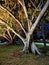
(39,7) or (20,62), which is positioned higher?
(39,7)

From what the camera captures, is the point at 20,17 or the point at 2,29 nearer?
the point at 20,17

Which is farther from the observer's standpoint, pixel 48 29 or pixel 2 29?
pixel 48 29

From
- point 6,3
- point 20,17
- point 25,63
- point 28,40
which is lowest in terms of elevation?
point 25,63

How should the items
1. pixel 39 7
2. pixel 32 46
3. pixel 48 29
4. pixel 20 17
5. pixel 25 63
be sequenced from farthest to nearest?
pixel 48 29 → pixel 20 17 → pixel 39 7 → pixel 32 46 → pixel 25 63

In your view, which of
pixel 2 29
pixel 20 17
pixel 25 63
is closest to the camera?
pixel 25 63

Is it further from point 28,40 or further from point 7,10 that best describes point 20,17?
point 28,40

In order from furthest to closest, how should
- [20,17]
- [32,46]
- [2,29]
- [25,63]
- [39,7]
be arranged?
[2,29], [20,17], [39,7], [32,46], [25,63]

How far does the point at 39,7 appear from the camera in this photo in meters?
14.0

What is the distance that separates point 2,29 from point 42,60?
720 centimetres

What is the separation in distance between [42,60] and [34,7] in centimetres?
492

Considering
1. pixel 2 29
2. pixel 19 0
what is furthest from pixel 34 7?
pixel 2 29

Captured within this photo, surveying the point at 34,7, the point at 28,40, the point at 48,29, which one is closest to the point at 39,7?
the point at 34,7

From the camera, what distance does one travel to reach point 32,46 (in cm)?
1318

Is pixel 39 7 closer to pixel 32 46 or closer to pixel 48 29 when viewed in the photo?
pixel 32 46
